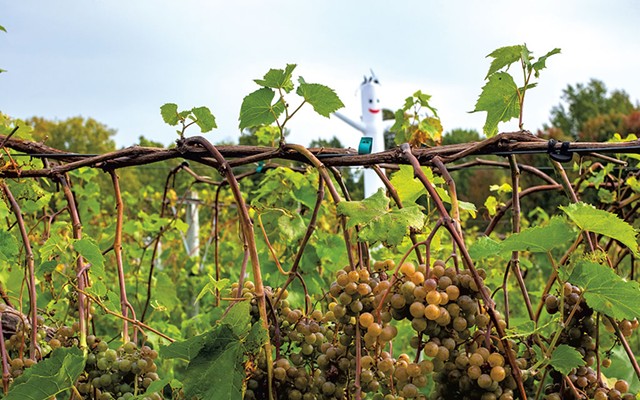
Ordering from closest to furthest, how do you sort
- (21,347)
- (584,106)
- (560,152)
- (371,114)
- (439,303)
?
(439,303) < (560,152) < (21,347) < (371,114) < (584,106)

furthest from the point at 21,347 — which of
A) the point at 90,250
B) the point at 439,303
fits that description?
the point at 439,303

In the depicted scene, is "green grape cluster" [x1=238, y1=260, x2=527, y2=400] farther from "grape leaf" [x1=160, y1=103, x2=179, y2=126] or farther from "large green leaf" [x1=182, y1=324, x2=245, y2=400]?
"grape leaf" [x1=160, y1=103, x2=179, y2=126]

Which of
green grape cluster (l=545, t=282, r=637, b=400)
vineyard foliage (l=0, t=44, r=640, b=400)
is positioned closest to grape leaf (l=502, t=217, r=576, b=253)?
vineyard foliage (l=0, t=44, r=640, b=400)

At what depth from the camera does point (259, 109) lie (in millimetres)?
1398

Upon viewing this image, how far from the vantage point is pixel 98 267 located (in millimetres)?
1418

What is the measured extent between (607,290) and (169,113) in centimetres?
87

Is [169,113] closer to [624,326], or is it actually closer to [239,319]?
A: [239,319]

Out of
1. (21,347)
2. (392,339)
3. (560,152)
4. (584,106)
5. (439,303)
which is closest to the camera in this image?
(439,303)

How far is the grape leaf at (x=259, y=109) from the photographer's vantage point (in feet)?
4.51

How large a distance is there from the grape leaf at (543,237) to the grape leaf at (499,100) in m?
0.39

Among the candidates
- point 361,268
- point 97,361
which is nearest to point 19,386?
point 97,361

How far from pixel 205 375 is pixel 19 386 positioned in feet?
1.00

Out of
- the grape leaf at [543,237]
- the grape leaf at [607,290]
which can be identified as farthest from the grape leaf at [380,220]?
the grape leaf at [607,290]

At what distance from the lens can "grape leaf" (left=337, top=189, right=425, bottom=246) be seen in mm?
1056
